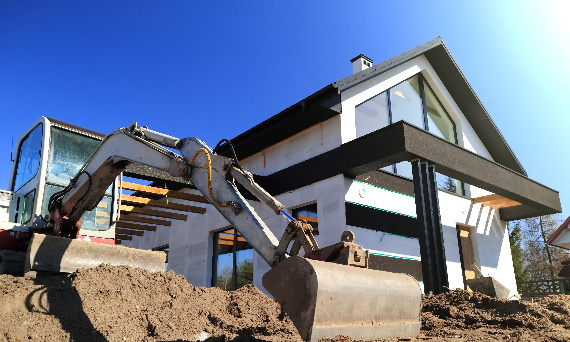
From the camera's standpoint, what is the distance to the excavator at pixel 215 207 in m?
3.82

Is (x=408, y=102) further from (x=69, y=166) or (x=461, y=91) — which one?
(x=69, y=166)

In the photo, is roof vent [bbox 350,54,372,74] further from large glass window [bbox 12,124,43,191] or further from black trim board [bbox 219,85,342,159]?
large glass window [bbox 12,124,43,191]

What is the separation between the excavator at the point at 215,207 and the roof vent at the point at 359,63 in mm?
8897

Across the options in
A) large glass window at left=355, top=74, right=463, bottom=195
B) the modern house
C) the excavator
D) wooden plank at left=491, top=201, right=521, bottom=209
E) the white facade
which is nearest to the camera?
the excavator

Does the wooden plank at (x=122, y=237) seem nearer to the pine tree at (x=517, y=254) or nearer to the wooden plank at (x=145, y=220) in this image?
the wooden plank at (x=145, y=220)

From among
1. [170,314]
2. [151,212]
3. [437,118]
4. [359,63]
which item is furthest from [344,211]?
[151,212]

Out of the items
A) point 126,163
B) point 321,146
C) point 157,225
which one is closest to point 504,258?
point 321,146

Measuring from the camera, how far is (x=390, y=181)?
12.3 metres

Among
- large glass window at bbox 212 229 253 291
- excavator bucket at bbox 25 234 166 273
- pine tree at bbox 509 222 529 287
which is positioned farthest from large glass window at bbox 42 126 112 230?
pine tree at bbox 509 222 529 287

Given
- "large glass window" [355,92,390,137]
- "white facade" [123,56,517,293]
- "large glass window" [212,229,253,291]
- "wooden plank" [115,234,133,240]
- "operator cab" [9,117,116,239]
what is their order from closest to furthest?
"operator cab" [9,117,116,239], "white facade" [123,56,517,293], "large glass window" [355,92,390,137], "large glass window" [212,229,253,291], "wooden plank" [115,234,133,240]

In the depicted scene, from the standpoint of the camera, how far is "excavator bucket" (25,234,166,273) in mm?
6078

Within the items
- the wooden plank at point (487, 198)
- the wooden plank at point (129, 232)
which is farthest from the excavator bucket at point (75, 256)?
the wooden plank at point (487, 198)

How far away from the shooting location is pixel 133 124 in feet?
20.9

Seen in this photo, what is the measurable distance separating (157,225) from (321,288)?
1520 centimetres
